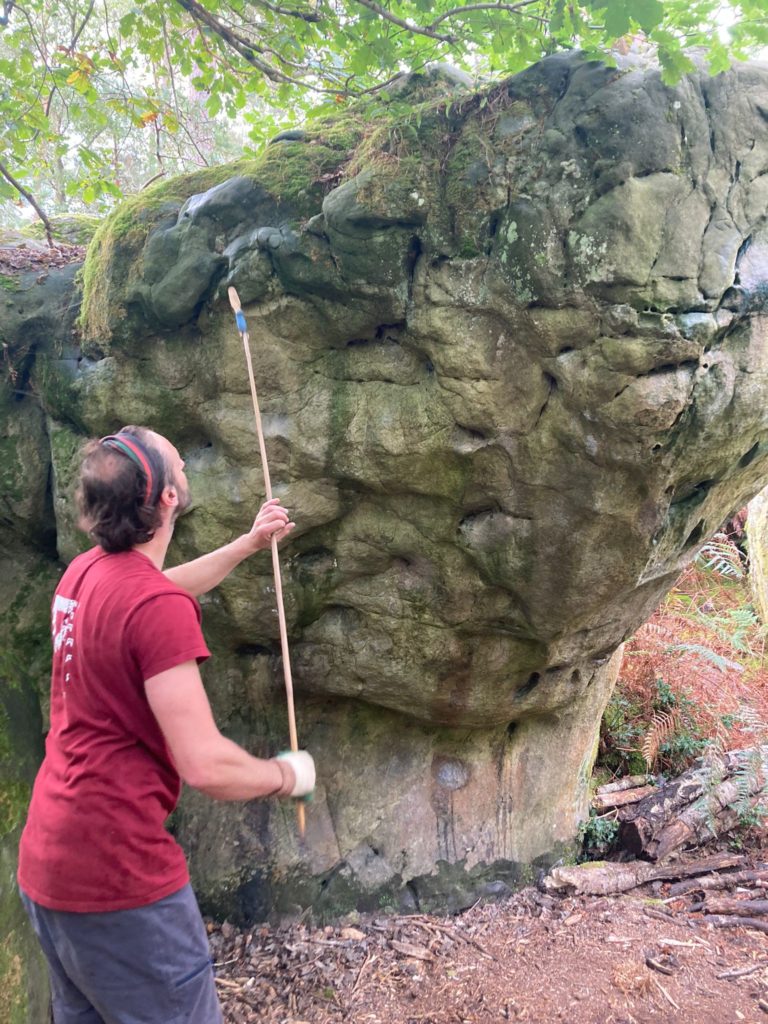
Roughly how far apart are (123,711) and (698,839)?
484 cm

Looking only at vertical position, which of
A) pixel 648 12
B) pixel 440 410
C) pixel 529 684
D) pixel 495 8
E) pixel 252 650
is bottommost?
pixel 529 684

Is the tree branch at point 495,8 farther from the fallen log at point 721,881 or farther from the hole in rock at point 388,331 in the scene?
the fallen log at point 721,881

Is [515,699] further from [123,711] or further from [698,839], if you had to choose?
[123,711]

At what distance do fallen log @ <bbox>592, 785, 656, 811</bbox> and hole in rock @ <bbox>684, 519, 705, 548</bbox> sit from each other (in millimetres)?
2636

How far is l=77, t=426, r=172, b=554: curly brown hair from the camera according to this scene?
2133 millimetres

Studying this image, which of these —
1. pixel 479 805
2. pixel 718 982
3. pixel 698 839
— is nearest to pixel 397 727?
pixel 479 805

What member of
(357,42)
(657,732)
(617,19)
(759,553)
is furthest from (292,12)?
(759,553)

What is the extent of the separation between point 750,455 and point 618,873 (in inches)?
120

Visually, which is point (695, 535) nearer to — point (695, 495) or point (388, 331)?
point (695, 495)

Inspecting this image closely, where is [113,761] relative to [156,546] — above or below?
below

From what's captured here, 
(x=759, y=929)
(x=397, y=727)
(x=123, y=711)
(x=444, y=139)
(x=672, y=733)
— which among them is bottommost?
(x=759, y=929)

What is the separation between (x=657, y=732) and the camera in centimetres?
611

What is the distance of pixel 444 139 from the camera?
3.12 m

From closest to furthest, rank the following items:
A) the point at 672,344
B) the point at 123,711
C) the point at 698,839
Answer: the point at 123,711
the point at 672,344
the point at 698,839
